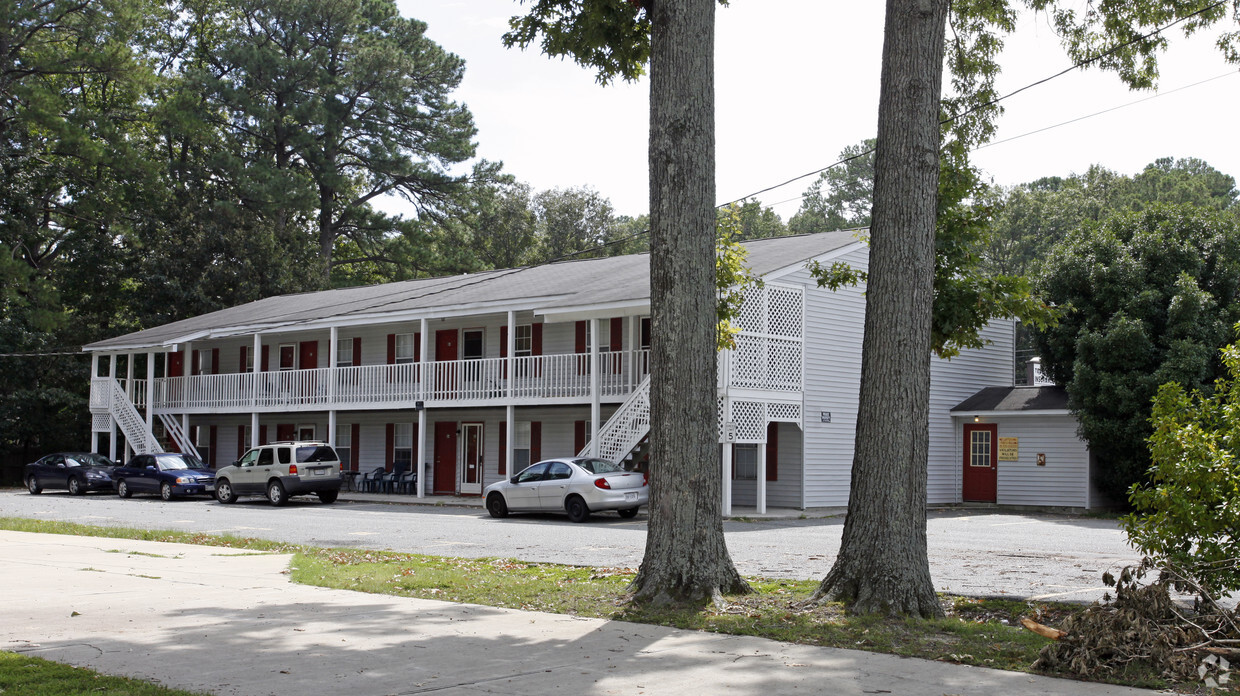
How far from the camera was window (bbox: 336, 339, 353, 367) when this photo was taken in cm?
3697

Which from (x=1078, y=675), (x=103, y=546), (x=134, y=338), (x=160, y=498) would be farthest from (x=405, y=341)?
(x=1078, y=675)

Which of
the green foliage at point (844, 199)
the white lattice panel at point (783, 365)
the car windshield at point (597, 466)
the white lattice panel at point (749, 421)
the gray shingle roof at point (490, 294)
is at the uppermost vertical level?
the green foliage at point (844, 199)

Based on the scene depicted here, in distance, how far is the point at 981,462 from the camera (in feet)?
104

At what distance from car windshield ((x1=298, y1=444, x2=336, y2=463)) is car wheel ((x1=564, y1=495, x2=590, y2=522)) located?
894 centimetres

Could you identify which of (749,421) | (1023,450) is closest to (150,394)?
(749,421)

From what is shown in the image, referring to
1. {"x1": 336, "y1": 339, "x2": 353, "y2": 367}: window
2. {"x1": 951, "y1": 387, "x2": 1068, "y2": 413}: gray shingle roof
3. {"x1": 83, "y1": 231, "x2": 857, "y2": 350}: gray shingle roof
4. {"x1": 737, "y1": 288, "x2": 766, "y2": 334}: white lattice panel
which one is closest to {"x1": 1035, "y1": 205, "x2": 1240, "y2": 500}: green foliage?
{"x1": 951, "y1": 387, "x2": 1068, "y2": 413}: gray shingle roof

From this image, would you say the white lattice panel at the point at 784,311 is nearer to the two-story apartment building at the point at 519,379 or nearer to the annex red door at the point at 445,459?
the two-story apartment building at the point at 519,379

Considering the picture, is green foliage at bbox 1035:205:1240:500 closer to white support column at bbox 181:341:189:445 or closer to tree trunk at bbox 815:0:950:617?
tree trunk at bbox 815:0:950:617

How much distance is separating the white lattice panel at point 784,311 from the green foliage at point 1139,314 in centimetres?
632

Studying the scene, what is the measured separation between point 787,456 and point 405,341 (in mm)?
13136

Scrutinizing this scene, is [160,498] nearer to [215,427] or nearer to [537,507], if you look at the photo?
[215,427]

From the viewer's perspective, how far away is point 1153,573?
1345 centimetres

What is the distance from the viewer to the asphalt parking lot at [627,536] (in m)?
13.8

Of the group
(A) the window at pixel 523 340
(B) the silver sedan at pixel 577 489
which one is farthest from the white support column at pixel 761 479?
(A) the window at pixel 523 340
